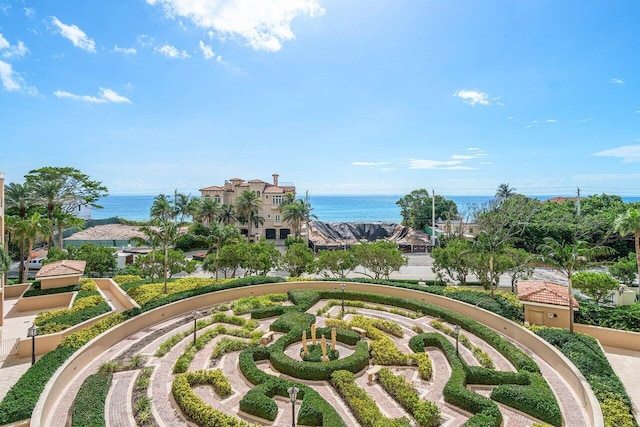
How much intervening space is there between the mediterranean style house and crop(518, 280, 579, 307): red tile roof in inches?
1674

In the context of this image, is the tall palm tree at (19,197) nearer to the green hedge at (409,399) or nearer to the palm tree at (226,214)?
the palm tree at (226,214)

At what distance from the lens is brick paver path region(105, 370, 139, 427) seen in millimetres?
12047

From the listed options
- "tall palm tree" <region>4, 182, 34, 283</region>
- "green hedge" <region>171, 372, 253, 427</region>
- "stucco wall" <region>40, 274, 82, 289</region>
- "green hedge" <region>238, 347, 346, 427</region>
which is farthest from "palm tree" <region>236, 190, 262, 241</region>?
"green hedge" <region>171, 372, 253, 427</region>

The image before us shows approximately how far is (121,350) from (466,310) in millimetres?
21075

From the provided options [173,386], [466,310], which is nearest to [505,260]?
[466,310]

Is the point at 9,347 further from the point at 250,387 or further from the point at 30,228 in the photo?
the point at 250,387

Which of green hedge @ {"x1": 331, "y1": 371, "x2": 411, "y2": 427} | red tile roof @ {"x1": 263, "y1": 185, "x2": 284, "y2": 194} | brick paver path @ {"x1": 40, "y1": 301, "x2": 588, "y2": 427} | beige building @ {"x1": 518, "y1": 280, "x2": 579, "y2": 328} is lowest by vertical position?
brick paver path @ {"x1": 40, "y1": 301, "x2": 588, "y2": 427}

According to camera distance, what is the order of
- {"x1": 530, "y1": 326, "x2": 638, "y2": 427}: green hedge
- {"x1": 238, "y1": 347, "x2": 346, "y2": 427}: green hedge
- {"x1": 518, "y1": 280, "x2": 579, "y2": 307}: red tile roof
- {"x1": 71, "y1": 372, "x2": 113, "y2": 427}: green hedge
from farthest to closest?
{"x1": 518, "y1": 280, "x2": 579, "y2": 307}: red tile roof < {"x1": 238, "y1": 347, "x2": 346, "y2": 427}: green hedge < {"x1": 530, "y1": 326, "x2": 638, "y2": 427}: green hedge < {"x1": 71, "y1": 372, "x2": 113, "y2": 427}: green hedge

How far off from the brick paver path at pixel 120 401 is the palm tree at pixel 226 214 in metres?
40.7

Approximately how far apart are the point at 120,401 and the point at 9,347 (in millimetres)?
9433

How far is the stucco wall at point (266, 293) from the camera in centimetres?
1229

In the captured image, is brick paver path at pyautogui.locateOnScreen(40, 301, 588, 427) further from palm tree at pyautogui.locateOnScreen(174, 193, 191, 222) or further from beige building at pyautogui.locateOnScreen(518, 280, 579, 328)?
palm tree at pyautogui.locateOnScreen(174, 193, 191, 222)

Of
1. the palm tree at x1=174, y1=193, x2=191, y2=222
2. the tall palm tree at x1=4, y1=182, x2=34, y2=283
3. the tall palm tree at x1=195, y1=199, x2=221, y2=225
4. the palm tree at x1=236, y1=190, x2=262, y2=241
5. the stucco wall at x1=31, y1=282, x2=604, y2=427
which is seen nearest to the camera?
the stucco wall at x1=31, y1=282, x2=604, y2=427

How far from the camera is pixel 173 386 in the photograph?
13844mm
